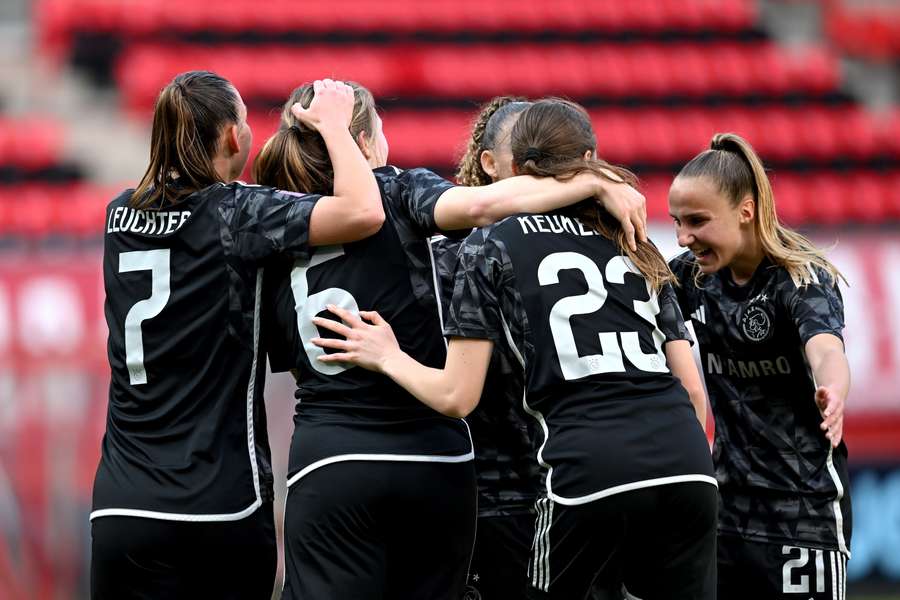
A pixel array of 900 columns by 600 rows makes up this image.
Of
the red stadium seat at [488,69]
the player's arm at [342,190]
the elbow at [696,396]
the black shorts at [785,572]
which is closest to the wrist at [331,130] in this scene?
the player's arm at [342,190]

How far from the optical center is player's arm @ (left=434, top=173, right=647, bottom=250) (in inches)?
127

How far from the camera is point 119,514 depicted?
3.28 metres

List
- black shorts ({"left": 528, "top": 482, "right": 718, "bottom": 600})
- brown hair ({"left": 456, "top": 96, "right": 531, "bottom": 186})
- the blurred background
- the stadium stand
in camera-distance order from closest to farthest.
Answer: black shorts ({"left": 528, "top": 482, "right": 718, "bottom": 600}) → brown hair ({"left": 456, "top": 96, "right": 531, "bottom": 186}) → the blurred background → the stadium stand

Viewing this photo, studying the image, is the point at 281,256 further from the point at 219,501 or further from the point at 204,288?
the point at 219,501

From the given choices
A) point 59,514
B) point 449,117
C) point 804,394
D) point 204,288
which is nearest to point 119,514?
point 204,288

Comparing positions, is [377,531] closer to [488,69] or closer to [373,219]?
[373,219]

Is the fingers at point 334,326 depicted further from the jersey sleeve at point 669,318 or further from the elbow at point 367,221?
the jersey sleeve at point 669,318

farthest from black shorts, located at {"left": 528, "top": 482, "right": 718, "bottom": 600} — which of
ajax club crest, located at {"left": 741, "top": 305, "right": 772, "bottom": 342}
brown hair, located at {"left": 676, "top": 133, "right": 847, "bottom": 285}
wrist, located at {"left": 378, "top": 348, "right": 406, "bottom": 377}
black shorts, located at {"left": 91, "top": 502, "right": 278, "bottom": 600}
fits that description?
brown hair, located at {"left": 676, "top": 133, "right": 847, "bottom": 285}

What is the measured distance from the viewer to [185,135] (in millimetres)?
3379

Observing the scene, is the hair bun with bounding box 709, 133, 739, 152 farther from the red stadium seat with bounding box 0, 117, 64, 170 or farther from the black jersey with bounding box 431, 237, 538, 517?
the red stadium seat with bounding box 0, 117, 64, 170

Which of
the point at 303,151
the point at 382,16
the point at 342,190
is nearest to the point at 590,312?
the point at 342,190

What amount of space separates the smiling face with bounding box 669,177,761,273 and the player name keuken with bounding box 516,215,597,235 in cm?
65

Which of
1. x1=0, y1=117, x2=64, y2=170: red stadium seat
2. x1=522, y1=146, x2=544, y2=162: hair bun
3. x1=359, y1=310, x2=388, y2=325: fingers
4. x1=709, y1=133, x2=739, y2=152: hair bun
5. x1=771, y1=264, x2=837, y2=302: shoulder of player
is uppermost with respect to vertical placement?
x1=0, y1=117, x2=64, y2=170: red stadium seat

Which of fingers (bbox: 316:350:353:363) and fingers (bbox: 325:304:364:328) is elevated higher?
fingers (bbox: 325:304:364:328)
